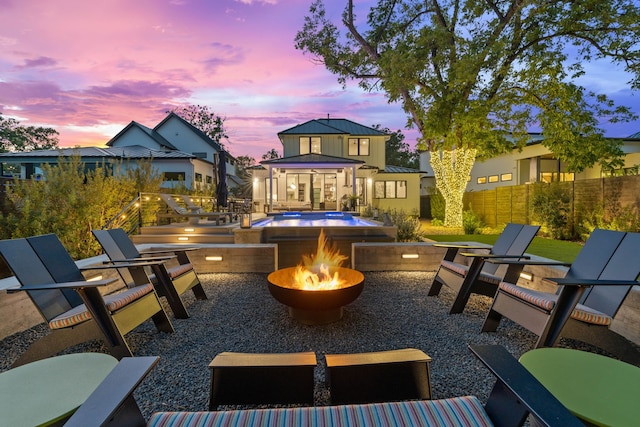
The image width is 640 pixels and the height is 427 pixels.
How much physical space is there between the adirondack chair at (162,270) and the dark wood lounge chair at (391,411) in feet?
7.83

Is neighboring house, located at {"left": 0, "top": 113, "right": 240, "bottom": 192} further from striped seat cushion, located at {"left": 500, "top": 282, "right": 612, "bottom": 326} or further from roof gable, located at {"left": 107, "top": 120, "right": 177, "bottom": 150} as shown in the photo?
striped seat cushion, located at {"left": 500, "top": 282, "right": 612, "bottom": 326}

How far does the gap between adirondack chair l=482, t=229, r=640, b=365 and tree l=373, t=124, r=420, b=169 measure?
4334 centimetres

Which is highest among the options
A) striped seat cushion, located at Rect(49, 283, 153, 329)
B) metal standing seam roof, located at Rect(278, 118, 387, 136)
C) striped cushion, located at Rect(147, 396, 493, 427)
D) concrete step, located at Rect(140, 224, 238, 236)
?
metal standing seam roof, located at Rect(278, 118, 387, 136)

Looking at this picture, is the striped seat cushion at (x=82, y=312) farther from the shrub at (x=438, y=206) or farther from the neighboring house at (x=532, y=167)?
the neighboring house at (x=532, y=167)

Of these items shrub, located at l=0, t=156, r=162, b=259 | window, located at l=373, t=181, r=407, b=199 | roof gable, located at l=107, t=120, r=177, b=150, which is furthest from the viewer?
roof gable, located at l=107, t=120, r=177, b=150

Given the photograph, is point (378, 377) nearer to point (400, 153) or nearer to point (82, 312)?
point (82, 312)

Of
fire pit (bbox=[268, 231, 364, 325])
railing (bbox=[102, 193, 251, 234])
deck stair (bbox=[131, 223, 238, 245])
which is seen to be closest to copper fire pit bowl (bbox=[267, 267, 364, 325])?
fire pit (bbox=[268, 231, 364, 325])

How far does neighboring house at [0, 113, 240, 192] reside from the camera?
19344 mm

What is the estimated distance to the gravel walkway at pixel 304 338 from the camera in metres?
2.29

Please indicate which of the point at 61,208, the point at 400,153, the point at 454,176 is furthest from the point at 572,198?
the point at 400,153

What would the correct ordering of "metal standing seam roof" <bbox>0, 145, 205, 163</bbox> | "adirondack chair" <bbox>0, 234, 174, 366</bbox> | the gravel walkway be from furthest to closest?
"metal standing seam roof" <bbox>0, 145, 205, 163</bbox> → "adirondack chair" <bbox>0, 234, 174, 366</bbox> → the gravel walkway

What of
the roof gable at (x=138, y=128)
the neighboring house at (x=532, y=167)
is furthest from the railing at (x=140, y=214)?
the roof gable at (x=138, y=128)

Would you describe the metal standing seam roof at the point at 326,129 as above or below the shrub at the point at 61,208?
above

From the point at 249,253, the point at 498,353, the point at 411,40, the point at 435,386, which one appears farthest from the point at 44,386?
the point at 411,40
